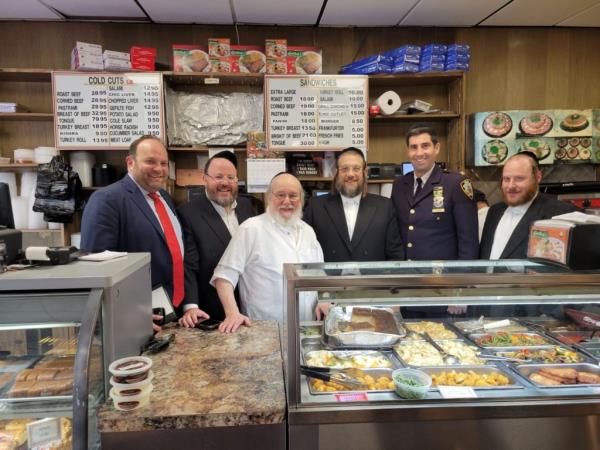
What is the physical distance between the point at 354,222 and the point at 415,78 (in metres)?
1.99

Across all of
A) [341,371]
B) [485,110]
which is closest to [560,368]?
[341,371]

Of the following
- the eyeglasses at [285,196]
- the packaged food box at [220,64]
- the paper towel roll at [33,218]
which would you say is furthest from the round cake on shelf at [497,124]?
the paper towel roll at [33,218]

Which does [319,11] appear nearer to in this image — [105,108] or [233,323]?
[105,108]

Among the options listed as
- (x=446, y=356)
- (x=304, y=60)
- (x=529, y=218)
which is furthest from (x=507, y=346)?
(x=304, y=60)

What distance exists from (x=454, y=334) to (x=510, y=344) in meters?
0.22

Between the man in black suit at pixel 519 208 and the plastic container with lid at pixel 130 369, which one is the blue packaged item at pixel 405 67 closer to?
the man in black suit at pixel 519 208

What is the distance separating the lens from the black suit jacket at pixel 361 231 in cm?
265

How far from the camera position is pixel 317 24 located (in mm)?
4094

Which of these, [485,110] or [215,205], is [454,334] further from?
[485,110]

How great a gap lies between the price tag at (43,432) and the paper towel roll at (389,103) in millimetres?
3522

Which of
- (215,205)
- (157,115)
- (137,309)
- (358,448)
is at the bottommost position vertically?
(358,448)

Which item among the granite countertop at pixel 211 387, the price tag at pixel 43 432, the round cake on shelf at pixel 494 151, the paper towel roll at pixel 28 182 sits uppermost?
the round cake on shelf at pixel 494 151

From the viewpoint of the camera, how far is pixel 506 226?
255cm

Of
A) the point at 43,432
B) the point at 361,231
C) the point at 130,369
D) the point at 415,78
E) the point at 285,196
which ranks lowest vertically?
the point at 43,432
